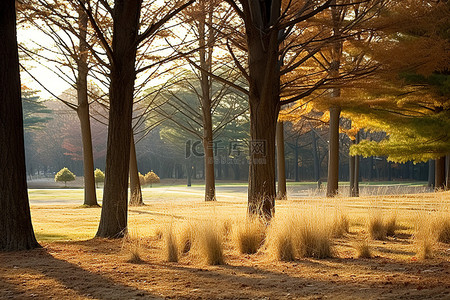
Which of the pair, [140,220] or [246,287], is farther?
[140,220]

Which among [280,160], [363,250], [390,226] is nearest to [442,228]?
[390,226]

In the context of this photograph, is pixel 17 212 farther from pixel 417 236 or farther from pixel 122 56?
pixel 417 236

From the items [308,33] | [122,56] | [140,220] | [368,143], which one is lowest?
[140,220]

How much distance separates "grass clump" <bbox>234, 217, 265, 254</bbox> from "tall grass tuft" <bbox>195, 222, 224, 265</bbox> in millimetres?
792

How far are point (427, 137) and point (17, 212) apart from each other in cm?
1292

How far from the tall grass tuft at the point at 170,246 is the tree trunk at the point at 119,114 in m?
2.09

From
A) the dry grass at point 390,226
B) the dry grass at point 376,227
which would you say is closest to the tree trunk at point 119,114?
the dry grass at point 376,227

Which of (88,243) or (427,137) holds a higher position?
(427,137)

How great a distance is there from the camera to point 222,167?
5944 cm

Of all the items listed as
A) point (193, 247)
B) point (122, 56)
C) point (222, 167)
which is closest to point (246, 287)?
point (193, 247)

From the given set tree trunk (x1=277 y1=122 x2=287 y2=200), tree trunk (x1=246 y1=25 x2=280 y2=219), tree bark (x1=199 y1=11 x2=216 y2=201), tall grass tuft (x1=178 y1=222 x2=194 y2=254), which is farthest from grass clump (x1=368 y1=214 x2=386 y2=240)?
tree bark (x1=199 y1=11 x2=216 y2=201)

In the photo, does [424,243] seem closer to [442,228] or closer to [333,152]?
[442,228]

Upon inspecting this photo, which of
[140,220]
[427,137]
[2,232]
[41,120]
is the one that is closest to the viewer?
[2,232]

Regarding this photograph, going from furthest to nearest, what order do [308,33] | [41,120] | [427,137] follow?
1. [41,120]
2. [427,137]
3. [308,33]
